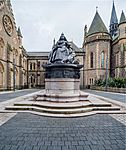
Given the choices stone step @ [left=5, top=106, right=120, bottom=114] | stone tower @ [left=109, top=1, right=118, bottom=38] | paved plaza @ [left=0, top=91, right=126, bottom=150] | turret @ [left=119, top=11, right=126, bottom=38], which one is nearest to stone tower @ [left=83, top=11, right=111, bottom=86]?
turret @ [left=119, top=11, right=126, bottom=38]

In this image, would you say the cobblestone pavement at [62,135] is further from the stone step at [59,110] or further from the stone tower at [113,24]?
the stone tower at [113,24]

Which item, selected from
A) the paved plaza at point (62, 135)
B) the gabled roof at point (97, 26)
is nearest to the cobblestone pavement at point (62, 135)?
the paved plaza at point (62, 135)

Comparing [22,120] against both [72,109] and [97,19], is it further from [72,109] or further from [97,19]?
[97,19]

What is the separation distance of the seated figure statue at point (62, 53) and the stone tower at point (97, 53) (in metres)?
40.6

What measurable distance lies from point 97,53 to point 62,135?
50802 mm

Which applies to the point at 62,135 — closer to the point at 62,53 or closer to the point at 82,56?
the point at 62,53

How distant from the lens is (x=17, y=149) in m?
4.27

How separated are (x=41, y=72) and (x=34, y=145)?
6334 centimetres

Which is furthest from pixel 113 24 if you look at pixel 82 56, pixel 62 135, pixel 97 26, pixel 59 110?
pixel 62 135

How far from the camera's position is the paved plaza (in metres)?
4.53

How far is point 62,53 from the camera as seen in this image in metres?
13.7

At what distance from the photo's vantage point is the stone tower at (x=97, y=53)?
176 feet

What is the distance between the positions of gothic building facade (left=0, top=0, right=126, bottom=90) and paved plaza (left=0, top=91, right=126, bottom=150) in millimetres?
30262

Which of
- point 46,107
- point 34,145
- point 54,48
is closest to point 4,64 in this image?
point 54,48
